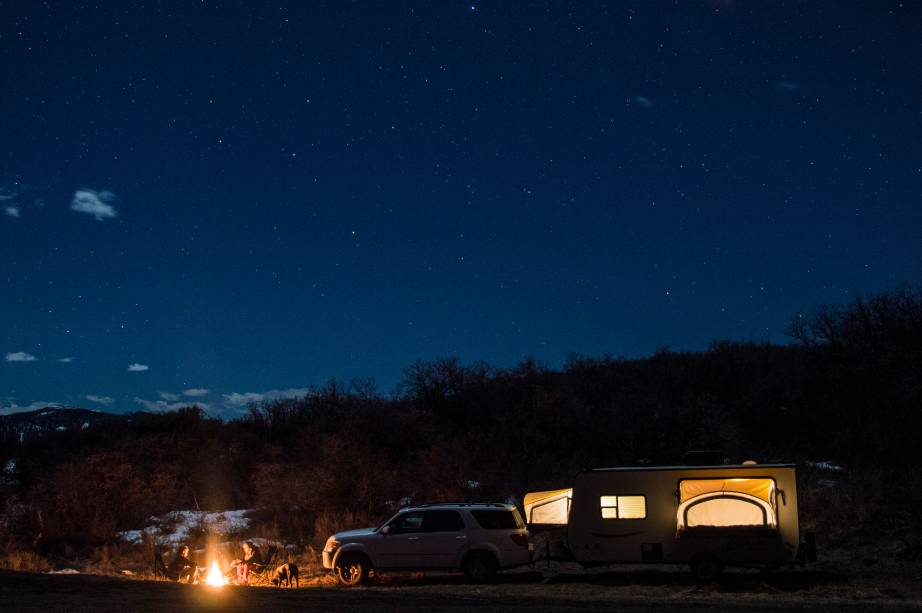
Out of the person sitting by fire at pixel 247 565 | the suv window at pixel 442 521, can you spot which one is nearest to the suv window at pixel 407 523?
the suv window at pixel 442 521

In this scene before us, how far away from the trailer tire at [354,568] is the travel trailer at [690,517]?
418 centimetres

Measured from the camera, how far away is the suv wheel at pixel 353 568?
17938 millimetres

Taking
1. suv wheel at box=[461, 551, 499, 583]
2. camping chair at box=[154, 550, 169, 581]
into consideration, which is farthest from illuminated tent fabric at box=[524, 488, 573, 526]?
camping chair at box=[154, 550, 169, 581]

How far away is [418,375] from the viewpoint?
55719 millimetres

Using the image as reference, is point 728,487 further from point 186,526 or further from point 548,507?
point 186,526

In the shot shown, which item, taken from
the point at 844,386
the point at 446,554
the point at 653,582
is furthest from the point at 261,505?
the point at 844,386

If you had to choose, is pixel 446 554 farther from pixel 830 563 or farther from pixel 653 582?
pixel 830 563

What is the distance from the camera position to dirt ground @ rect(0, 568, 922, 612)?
41.8 feet

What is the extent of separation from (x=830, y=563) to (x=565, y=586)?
257 inches

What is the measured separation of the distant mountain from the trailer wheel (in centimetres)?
4412

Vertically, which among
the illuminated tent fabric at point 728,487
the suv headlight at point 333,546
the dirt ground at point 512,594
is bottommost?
the dirt ground at point 512,594

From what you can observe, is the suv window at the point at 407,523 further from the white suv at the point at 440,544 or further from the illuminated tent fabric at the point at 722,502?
the illuminated tent fabric at the point at 722,502

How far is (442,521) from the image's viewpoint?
58.9 feet

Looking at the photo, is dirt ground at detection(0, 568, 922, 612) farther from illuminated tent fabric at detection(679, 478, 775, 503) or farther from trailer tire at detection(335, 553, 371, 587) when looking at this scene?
illuminated tent fabric at detection(679, 478, 775, 503)
